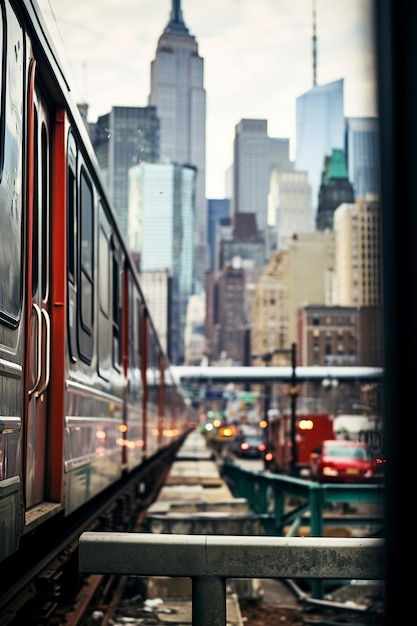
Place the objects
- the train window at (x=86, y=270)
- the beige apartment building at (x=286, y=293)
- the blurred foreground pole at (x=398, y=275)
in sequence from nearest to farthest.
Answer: the blurred foreground pole at (x=398, y=275) < the train window at (x=86, y=270) < the beige apartment building at (x=286, y=293)

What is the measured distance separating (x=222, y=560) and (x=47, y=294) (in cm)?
239

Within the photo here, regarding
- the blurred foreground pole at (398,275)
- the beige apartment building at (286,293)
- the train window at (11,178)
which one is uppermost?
the beige apartment building at (286,293)

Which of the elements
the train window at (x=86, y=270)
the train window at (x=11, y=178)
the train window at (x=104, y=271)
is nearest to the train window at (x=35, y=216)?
the train window at (x=11, y=178)

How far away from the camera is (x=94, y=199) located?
7.43m

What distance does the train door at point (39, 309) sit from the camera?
4859 millimetres

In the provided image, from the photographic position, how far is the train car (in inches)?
158

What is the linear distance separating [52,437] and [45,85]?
1.89 meters

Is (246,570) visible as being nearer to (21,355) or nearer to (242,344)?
(21,355)

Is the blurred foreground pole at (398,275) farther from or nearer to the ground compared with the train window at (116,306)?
nearer to the ground

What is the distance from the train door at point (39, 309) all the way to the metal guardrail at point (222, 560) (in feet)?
4.44

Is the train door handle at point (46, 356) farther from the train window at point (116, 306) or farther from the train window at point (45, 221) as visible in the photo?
the train window at point (116, 306)

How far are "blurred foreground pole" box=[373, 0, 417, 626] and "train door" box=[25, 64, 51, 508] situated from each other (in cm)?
287

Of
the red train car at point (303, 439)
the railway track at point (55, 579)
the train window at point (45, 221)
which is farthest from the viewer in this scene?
the red train car at point (303, 439)

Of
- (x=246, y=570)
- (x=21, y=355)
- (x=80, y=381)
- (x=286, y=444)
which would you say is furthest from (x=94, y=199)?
(x=286, y=444)
